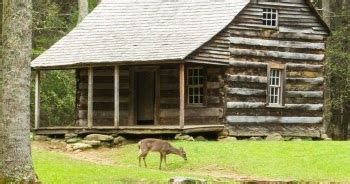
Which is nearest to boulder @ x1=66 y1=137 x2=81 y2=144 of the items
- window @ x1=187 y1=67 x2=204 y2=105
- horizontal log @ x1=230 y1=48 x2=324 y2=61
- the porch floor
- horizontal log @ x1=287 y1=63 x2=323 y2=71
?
the porch floor

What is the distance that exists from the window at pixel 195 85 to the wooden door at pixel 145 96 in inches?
64.4

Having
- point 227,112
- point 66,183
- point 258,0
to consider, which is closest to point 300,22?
point 258,0

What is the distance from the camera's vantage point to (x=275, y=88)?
32.0m

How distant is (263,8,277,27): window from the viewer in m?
31.9

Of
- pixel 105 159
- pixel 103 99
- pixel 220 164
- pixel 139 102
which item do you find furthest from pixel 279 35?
pixel 220 164

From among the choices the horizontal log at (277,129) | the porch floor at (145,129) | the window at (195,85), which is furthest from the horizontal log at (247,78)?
the porch floor at (145,129)

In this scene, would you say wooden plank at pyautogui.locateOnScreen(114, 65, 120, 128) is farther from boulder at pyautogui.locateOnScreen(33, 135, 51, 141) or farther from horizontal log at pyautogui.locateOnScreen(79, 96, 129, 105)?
boulder at pyautogui.locateOnScreen(33, 135, 51, 141)

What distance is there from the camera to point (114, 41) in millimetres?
31375

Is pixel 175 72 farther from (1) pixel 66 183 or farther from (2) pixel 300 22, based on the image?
(1) pixel 66 183

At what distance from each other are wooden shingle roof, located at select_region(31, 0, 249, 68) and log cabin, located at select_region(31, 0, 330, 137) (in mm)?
53

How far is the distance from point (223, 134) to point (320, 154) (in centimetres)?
658

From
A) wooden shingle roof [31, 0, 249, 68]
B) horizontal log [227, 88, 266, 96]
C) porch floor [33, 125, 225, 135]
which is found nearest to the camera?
porch floor [33, 125, 225, 135]

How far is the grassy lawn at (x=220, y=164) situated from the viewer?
19375mm

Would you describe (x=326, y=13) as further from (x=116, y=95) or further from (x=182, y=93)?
(x=116, y=95)
